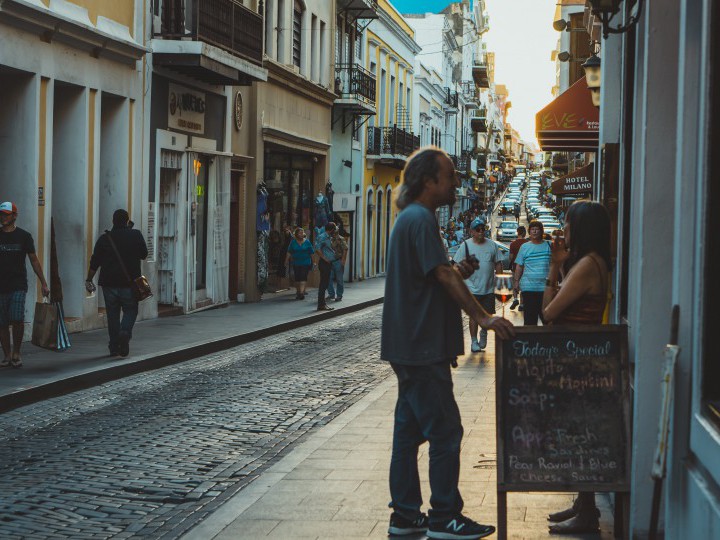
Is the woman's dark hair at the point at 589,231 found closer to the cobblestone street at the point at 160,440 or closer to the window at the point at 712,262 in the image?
the window at the point at 712,262

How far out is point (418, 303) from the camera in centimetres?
601

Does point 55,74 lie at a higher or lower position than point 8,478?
higher

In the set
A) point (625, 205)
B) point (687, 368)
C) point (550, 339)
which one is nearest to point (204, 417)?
point (625, 205)

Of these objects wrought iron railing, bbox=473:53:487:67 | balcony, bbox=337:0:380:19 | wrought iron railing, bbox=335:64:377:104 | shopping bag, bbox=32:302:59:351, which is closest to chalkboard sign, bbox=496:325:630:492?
shopping bag, bbox=32:302:59:351

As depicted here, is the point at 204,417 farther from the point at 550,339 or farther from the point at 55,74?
the point at 55,74

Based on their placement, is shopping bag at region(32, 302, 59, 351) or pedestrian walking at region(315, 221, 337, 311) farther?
pedestrian walking at region(315, 221, 337, 311)

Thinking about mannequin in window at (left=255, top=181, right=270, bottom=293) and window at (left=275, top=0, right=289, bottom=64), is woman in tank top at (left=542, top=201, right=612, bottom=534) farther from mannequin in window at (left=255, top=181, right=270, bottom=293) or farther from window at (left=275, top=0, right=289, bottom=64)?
window at (left=275, top=0, right=289, bottom=64)

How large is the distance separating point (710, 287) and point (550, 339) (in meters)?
1.40

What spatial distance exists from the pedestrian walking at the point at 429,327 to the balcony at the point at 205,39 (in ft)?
49.6

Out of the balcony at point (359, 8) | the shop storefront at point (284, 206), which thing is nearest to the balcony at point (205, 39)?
the shop storefront at point (284, 206)

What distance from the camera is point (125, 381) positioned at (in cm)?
1348

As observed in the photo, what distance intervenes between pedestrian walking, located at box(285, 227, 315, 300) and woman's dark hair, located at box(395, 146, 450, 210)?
21.2 metres

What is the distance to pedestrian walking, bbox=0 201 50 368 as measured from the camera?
13.0 meters

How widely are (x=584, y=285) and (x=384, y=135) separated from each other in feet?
125
